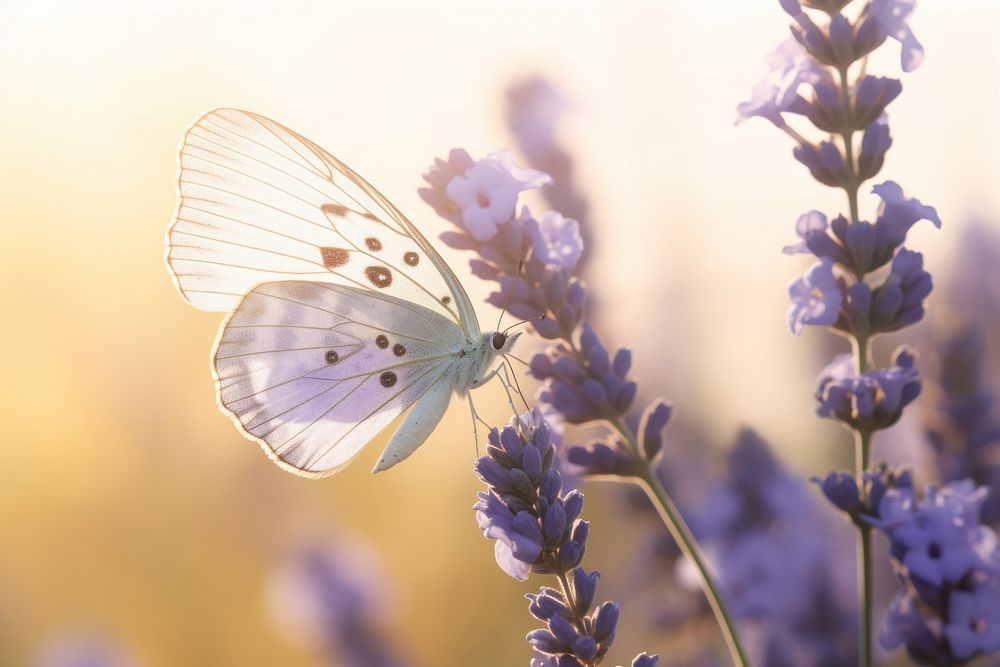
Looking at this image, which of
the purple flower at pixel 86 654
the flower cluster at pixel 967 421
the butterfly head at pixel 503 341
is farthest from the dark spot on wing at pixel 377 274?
the purple flower at pixel 86 654

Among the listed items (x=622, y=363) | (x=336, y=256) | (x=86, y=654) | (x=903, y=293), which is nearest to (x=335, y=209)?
(x=336, y=256)

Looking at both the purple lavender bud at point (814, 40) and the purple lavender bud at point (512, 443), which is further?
the purple lavender bud at point (814, 40)

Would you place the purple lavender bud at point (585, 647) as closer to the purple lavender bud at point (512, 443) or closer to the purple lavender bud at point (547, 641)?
the purple lavender bud at point (547, 641)

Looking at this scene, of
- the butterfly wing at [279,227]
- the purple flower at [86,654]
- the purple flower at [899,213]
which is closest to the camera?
the purple flower at [899,213]

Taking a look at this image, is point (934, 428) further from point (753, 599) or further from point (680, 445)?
point (680, 445)

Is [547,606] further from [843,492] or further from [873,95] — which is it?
[873,95]

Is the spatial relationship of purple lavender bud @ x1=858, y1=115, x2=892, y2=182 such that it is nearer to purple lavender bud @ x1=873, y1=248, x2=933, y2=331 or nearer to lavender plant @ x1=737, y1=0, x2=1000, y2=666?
lavender plant @ x1=737, y1=0, x2=1000, y2=666

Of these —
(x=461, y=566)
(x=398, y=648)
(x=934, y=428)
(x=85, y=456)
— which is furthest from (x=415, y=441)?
(x=85, y=456)
